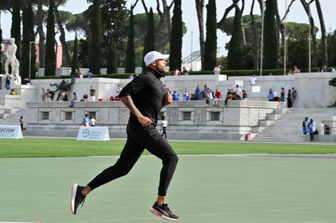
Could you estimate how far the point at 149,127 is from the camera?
11.9 meters

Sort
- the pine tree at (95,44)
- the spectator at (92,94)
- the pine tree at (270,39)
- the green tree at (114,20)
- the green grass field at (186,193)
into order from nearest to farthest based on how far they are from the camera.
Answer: the green grass field at (186,193), the spectator at (92,94), the pine tree at (270,39), the pine tree at (95,44), the green tree at (114,20)

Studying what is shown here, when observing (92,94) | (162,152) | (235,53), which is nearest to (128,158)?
(162,152)

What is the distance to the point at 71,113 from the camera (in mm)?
69250

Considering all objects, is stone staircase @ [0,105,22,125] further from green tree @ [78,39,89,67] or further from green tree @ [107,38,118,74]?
green tree @ [78,39,89,67]

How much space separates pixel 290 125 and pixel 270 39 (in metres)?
19.3

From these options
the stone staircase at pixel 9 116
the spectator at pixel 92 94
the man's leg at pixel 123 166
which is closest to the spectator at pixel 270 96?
the spectator at pixel 92 94

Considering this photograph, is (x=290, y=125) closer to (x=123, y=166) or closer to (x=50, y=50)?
(x=50, y=50)

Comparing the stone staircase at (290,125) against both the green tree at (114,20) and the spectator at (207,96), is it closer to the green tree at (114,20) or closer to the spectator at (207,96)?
the spectator at (207,96)

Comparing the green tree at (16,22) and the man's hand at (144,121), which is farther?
the green tree at (16,22)

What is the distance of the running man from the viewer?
466 inches

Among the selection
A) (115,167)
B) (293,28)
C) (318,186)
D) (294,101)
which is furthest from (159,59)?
(293,28)

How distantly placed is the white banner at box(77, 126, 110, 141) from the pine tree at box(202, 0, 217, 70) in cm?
3141

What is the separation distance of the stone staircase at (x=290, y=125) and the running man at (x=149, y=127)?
45.3 meters

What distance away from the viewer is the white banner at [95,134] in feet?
162
